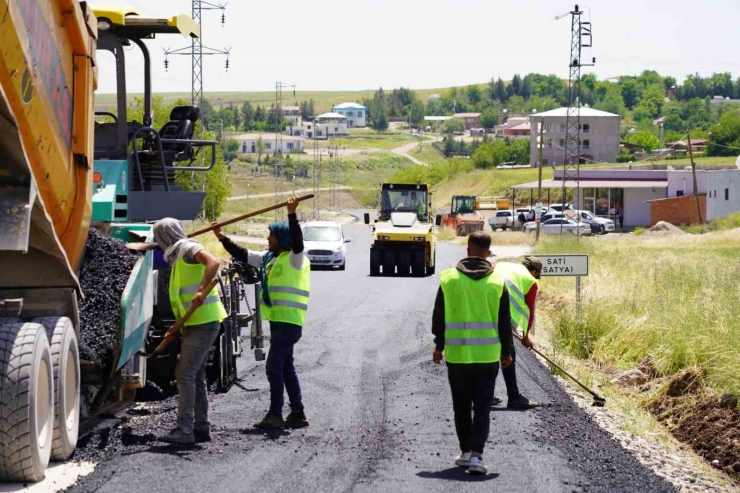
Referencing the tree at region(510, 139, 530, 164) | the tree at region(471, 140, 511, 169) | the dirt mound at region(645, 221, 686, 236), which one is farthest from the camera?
the tree at region(510, 139, 530, 164)

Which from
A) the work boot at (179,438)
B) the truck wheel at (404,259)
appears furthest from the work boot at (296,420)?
the truck wheel at (404,259)

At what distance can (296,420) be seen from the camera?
30.6 ft

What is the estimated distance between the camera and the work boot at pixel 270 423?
915 cm

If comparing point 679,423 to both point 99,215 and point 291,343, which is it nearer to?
point 291,343

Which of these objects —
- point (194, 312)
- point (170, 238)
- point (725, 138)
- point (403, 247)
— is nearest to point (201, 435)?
point (194, 312)

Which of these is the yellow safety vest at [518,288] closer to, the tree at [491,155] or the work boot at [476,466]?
the work boot at [476,466]

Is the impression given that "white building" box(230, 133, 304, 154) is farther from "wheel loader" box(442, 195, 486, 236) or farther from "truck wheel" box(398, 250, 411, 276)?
"truck wheel" box(398, 250, 411, 276)

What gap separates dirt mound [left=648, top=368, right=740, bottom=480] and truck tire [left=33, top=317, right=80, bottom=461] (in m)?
5.63

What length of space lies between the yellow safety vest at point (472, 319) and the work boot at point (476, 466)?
0.70 m

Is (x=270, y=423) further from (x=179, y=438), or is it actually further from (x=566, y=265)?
(x=566, y=265)

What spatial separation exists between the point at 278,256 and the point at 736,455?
4.55m

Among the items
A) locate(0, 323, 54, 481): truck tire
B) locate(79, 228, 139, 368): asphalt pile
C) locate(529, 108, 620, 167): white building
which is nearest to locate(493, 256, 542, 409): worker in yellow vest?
locate(79, 228, 139, 368): asphalt pile

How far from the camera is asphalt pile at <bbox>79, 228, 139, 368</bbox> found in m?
8.38

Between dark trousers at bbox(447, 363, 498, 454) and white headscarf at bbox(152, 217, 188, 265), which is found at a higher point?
white headscarf at bbox(152, 217, 188, 265)
